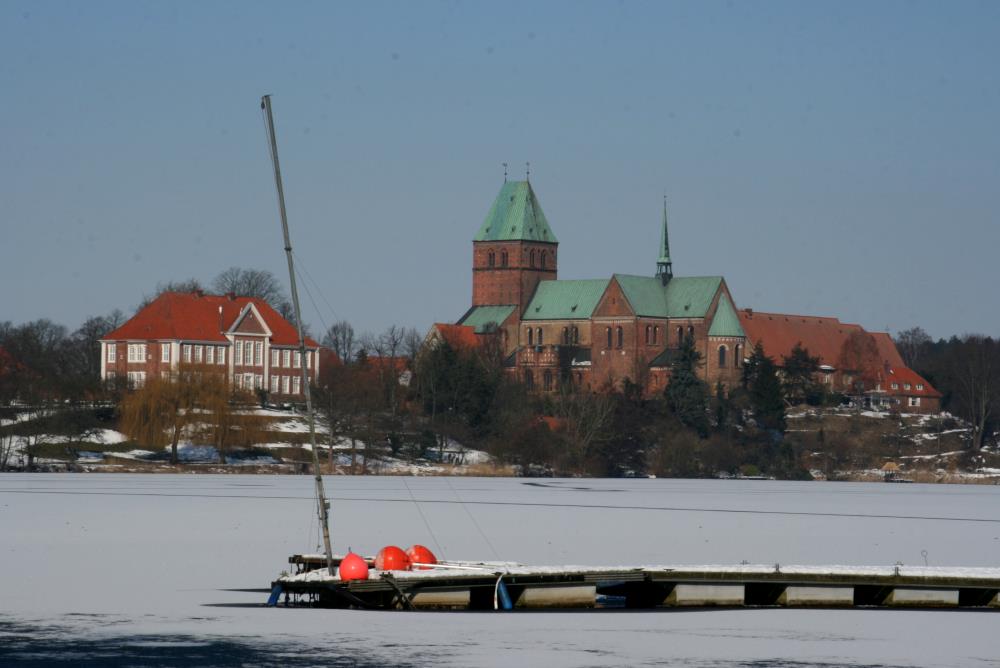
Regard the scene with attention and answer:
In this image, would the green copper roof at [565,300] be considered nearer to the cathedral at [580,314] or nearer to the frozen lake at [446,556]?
the cathedral at [580,314]

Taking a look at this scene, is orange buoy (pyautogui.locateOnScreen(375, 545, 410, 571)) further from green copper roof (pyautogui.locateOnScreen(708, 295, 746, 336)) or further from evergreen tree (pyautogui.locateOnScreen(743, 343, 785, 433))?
green copper roof (pyautogui.locateOnScreen(708, 295, 746, 336))

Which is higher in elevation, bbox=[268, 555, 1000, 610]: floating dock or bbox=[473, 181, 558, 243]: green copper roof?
bbox=[473, 181, 558, 243]: green copper roof

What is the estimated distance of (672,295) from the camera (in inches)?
6698

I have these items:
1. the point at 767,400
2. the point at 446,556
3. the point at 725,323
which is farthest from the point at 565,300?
the point at 446,556

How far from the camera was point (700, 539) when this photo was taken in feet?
119

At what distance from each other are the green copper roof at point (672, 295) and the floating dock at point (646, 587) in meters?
141

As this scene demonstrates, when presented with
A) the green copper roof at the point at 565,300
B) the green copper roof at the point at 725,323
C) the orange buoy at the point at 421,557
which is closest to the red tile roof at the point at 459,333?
the green copper roof at the point at 565,300

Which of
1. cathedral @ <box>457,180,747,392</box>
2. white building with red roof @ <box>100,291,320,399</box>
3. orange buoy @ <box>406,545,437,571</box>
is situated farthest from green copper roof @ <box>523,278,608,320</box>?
orange buoy @ <box>406,545,437,571</box>

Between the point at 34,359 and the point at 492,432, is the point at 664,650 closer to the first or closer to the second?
the point at 492,432

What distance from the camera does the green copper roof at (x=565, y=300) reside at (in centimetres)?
17125

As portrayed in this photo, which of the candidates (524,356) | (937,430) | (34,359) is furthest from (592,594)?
(524,356)

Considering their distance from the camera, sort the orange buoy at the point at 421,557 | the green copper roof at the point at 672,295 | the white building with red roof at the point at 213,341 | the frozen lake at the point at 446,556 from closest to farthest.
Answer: the frozen lake at the point at 446,556
the orange buoy at the point at 421,557
the white building with red roof at the point at 213,341
the green copper roof at the point at 672,295

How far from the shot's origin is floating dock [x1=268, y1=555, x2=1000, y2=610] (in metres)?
25.1

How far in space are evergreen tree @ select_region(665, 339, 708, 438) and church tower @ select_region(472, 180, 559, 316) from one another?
36405 mm
